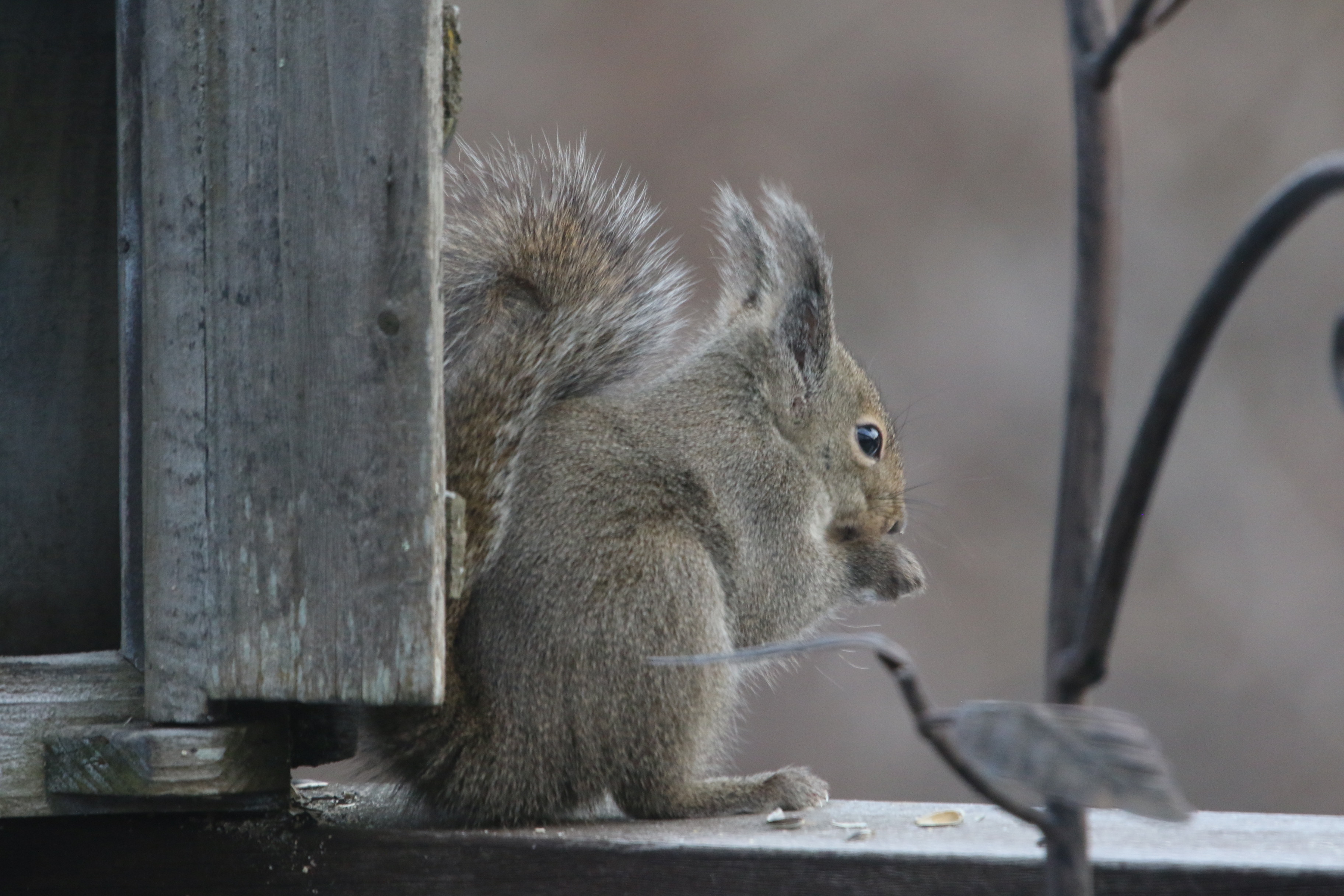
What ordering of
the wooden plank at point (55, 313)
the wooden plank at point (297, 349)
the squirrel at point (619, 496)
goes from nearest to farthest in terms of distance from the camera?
the wooden plank at point (297, 349)
the squirrel at point (619, 496)
the wooden plank at point (55, 313)

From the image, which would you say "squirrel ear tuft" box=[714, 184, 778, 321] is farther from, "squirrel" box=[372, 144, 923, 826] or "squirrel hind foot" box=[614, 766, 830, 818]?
"squirrel hind foot" box=[614, 766, 830, 818]

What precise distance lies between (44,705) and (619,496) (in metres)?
0.50

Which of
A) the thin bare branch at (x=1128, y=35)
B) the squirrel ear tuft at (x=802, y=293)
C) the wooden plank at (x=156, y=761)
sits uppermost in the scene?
the squirrel ear tuft at (x=802, y=293)

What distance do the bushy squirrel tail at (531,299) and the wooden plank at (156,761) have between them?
0.24 m

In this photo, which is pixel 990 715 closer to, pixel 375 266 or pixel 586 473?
pixel 375 266

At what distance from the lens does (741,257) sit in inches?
70.9

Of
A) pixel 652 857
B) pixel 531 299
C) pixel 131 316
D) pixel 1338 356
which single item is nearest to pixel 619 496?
pixel 531 299

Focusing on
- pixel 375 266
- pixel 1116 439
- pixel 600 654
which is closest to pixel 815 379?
pixel 600 654

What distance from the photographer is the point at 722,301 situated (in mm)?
1854

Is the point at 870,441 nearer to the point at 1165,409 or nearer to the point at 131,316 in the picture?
the point at 131,316

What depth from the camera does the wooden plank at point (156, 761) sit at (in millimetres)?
1096

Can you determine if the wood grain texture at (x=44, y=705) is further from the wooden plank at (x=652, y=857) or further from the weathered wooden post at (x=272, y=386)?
the wooden plank at (x=652, y=857)

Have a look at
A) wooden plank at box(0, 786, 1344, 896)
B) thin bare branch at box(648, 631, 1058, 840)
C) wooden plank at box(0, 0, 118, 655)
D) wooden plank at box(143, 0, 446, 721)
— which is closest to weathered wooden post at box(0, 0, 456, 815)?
wooden plank at box(143, 0, 446, 721)

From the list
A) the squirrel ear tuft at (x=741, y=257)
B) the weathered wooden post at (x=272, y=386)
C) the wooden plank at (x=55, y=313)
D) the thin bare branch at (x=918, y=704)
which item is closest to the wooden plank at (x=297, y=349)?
the weathered wooden post at (x=272, y=386)
